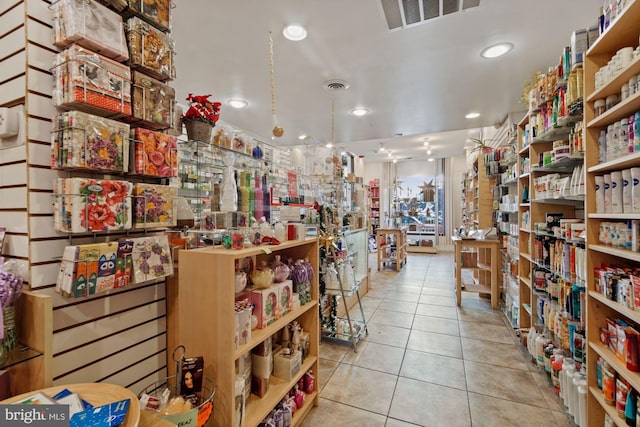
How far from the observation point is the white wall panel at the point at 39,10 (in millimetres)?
1049

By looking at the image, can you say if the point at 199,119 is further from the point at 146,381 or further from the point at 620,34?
the point at 620,34

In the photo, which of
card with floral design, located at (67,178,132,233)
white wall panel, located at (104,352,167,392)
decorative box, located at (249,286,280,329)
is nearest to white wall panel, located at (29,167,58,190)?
card with floral design, located at (67,178,132,233)

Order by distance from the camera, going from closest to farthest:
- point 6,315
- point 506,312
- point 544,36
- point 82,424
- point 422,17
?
point 82,424, point 6,315, point 422,17, point 544,36, point 506,312

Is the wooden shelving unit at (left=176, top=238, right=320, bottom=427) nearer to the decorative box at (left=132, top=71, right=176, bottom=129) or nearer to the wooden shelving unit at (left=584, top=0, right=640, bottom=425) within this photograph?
the decorative box at (left=132, top=71, right=176, bottom=129)

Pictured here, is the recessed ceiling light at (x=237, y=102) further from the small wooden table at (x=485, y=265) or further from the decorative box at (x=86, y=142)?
the small wooden table at (x=485, y=265)

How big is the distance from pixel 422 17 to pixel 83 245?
247 centimetres

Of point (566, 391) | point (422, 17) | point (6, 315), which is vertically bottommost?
point (566, 391)

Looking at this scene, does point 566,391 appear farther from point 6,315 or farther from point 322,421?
point 6,315

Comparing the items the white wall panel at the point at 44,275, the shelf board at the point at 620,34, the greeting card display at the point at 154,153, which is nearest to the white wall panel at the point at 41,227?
the white wall panel at the point at 44,275

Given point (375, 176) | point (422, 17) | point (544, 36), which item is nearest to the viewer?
point (422, 17)

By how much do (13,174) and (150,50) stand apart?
734 mm

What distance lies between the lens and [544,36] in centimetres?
237

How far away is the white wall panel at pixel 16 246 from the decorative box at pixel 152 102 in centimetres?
62

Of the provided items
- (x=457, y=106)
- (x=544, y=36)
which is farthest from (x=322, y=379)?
(x=457, y=106)
